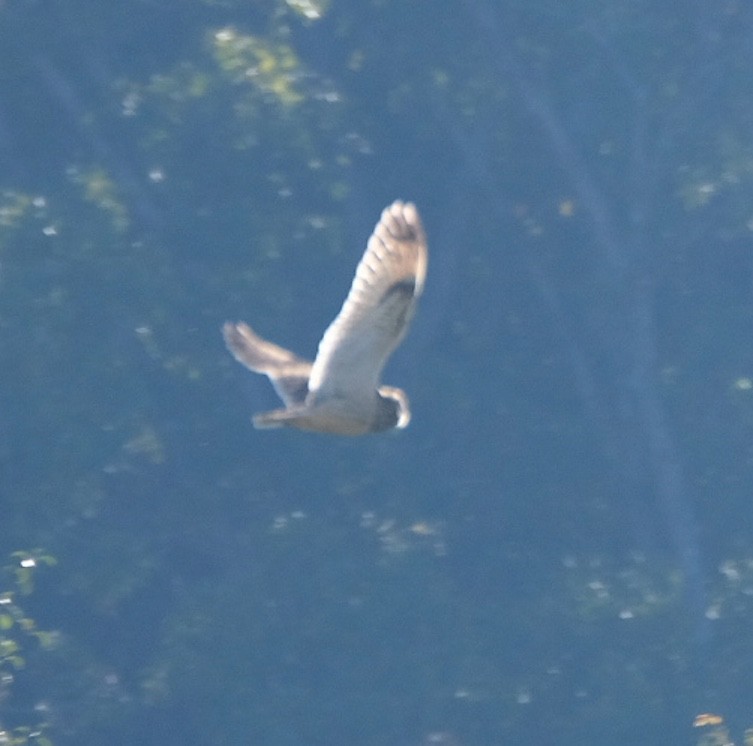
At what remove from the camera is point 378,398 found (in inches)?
205

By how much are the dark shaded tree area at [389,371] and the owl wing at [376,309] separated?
6.47 m

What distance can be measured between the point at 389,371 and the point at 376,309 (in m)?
7.84

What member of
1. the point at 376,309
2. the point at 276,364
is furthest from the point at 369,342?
the point at 276,364

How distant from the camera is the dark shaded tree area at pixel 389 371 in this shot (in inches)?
467

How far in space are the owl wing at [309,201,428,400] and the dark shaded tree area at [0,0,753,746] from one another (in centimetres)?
647

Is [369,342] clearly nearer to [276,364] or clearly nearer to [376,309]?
[376,309]

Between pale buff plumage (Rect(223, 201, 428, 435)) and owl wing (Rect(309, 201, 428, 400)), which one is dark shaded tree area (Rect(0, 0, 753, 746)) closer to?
pale buff plumage (Rect(223, 201, 428, 435))

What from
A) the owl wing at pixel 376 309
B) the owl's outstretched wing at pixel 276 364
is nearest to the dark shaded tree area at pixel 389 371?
the owl's outstretched wing at pixel 276 364

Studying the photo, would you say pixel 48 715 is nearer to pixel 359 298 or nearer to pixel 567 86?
pixel 567 86

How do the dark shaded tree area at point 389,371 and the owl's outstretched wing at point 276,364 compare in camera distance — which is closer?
the owl's outstretched wing at point 276,364

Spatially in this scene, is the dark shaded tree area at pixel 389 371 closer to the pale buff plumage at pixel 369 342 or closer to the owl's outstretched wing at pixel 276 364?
the owl's outstretched wing at pixel 276 364

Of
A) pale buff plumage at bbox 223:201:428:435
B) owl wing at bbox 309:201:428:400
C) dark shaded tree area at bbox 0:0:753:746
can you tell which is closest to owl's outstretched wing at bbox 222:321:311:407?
pale buff plumage at bbox 223:201:428:435

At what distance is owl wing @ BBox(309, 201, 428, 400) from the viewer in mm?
4809

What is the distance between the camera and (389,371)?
12.7 metres
